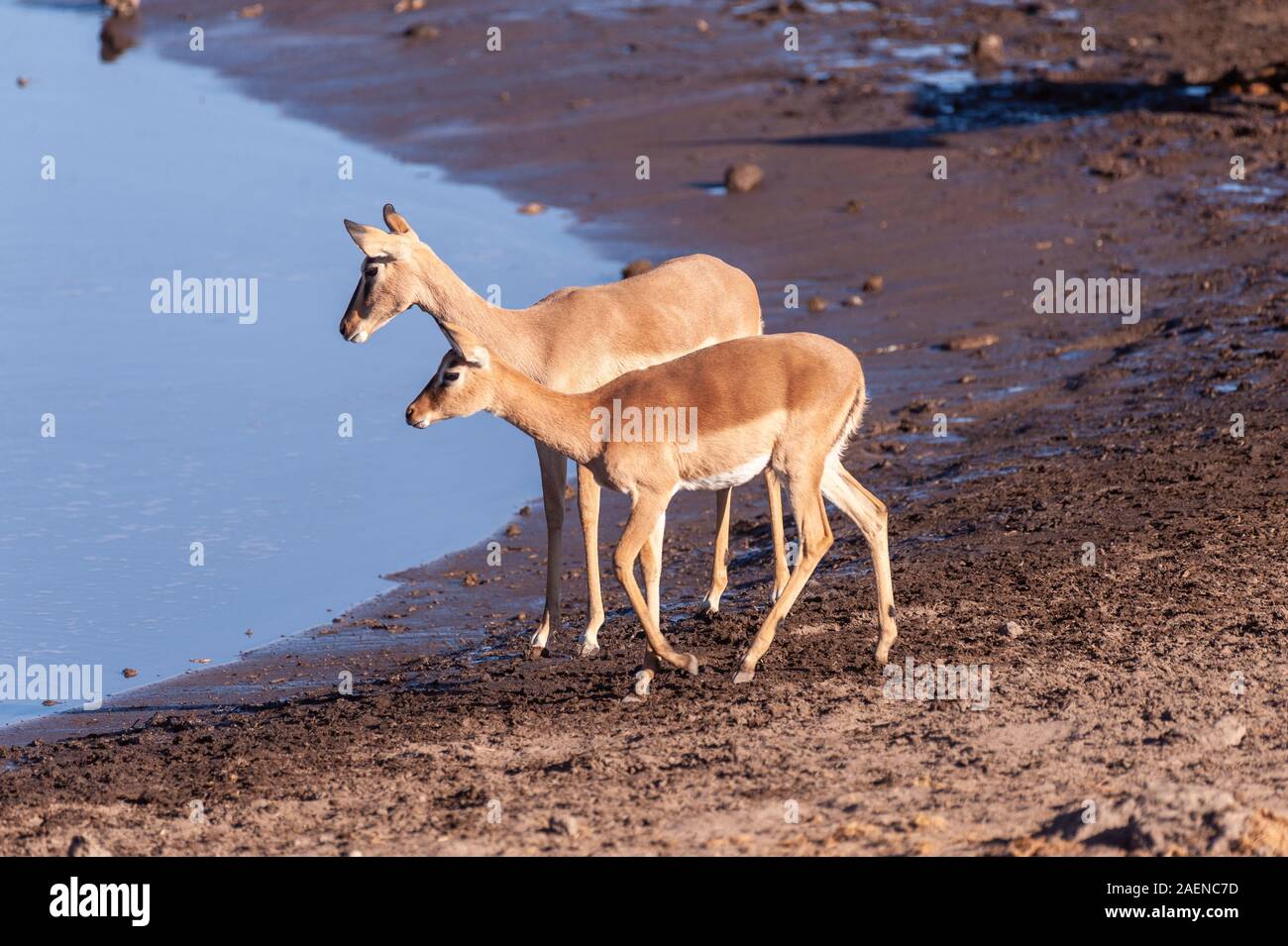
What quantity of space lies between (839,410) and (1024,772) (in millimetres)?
2376

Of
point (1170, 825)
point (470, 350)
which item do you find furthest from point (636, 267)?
point (1170, 825)

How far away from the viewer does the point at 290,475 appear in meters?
14.1

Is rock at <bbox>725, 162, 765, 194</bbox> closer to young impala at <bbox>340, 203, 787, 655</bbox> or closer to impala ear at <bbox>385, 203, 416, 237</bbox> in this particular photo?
young impala at <bbox>340, 203, 787, 655</bbox>

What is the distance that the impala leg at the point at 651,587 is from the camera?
8844 millimetres

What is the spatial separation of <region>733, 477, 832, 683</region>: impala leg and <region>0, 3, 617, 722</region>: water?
139 inches

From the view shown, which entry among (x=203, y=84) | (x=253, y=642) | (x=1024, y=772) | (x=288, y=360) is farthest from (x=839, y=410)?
(x=203, y=84)

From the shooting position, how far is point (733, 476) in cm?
906

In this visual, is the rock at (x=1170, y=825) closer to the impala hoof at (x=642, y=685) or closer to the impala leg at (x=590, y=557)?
the impala hoof at (x=642, y=685)

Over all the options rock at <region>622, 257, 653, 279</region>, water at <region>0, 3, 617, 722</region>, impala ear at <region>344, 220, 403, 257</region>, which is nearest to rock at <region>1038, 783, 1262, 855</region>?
impala ear at <region>344, 220, 403, 257</region>

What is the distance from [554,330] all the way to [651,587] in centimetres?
169

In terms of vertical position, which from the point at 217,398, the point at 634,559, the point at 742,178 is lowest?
the point at 217,398

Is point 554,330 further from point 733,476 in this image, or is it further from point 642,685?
point 642,685

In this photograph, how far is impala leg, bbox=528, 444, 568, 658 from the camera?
10219 mm

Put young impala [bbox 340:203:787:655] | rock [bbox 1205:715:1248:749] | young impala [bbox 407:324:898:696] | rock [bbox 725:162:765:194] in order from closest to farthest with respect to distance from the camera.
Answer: rock [bbox 1205:715:1248:749], young impala [bbox 407:324:898:696], young impala [bbox 340:203:787:655], rock [bbox 725:162:765:194]
